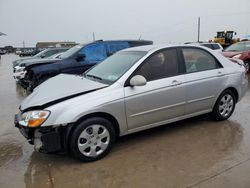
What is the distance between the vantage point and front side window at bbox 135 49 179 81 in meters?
4.22

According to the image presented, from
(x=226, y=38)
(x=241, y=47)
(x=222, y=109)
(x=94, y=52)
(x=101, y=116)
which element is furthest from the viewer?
(x=226, y=38)

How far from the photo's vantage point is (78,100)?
3562mm

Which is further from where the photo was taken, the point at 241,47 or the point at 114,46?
the point at 241,47

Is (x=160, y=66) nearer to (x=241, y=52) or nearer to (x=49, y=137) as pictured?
(x=49, y=137)

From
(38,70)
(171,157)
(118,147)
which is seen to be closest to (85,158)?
(118,147)

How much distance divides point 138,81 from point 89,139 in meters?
1.10

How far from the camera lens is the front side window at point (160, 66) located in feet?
13.8

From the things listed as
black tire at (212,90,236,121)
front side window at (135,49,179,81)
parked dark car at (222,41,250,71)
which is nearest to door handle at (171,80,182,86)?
front side window at (135,49,179,81)

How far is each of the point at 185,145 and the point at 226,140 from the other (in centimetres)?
74

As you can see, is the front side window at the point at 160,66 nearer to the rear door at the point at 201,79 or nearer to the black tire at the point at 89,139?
the rear door at the point at 201,79

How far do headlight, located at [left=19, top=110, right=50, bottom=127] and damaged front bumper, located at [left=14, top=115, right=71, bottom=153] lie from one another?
0.23 ft

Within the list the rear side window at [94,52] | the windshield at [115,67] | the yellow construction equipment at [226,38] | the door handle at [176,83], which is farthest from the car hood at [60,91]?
the yellow construction equipment at [226,38]

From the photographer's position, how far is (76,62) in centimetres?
799

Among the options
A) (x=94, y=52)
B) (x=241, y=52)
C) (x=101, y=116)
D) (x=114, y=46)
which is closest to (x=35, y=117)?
(x=101, y=116)
